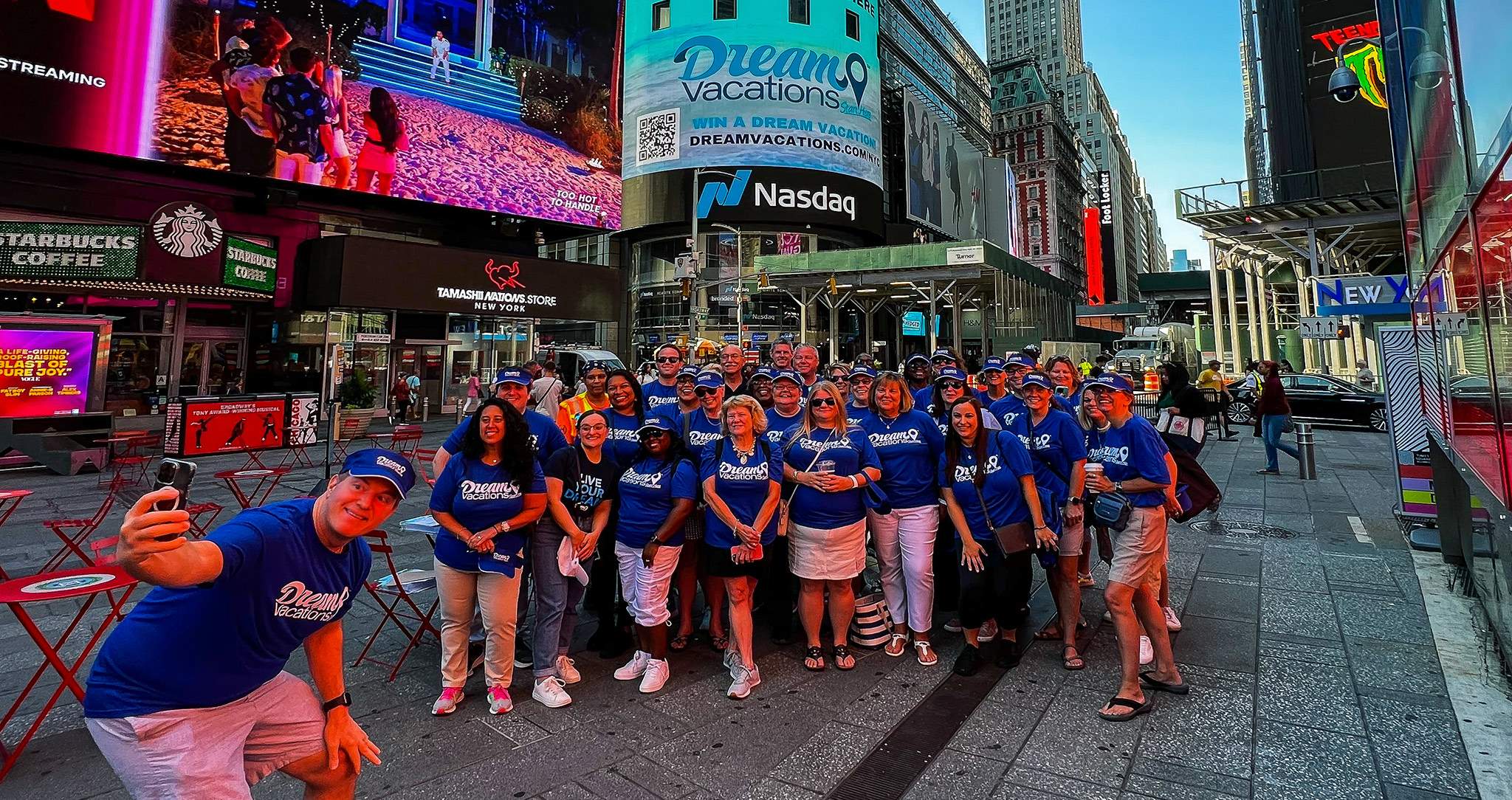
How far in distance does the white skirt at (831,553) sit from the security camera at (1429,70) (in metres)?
4.24

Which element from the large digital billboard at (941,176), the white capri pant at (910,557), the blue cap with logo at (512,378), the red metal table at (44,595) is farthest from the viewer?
the large digital billboard at (941,176)

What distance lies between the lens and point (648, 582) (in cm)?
427

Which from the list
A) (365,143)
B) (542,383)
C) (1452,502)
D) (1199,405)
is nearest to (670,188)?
(365,143)

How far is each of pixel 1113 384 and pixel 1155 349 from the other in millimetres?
40463

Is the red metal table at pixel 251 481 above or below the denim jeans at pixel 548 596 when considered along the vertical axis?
above

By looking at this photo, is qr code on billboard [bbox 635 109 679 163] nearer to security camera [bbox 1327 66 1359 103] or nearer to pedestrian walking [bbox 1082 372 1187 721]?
security camera [bbox 1327 66 1359 103]

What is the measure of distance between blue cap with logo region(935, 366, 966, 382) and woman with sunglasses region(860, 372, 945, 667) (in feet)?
4.14

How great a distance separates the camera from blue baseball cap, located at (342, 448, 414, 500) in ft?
7.13

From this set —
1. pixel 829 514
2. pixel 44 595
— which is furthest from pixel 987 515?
pixel 44 595

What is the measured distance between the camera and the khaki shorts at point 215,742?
1.85m

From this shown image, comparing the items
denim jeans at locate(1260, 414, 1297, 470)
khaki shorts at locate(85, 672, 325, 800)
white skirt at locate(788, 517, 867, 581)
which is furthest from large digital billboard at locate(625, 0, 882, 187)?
khaki shorts at locate(85, 672, 325, 800)

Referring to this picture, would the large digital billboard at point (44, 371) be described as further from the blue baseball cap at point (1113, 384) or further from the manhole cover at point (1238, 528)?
the manhole cover at point (1238, 528)

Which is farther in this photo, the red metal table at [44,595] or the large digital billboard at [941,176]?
the large digital billboard at [941,176]

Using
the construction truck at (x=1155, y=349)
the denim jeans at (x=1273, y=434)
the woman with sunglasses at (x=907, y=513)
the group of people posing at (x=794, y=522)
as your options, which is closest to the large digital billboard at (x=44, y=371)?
the group of people posing at (x=794, y=522)
